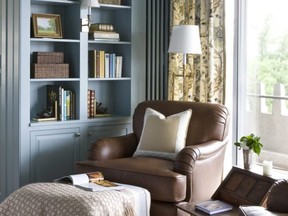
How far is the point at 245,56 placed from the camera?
4.74 metres

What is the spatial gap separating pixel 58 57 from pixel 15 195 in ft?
5.89

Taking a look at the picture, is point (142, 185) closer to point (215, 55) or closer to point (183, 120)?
point (183, 120)

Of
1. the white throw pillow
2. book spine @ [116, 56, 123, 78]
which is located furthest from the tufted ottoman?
book spine @ [116, 56, 123, 78]

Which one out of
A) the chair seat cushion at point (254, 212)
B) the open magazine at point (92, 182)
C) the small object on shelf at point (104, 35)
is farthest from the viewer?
the small object on shelf at point (104, 35)

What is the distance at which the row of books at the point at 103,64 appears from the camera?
499 cm

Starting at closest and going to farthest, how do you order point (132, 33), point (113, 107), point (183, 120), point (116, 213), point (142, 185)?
point (116, 213) → point (142, 185) → point (183, 120) → point (132, 33) → point (113, 107)

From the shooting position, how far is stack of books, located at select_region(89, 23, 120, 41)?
16.2ft

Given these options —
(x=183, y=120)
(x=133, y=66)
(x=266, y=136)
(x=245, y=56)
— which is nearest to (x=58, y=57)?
(x=133, y=66)

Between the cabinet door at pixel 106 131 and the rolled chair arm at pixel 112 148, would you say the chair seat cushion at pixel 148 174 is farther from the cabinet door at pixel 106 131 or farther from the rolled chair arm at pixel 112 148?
the cabinet door at pixel 106 131

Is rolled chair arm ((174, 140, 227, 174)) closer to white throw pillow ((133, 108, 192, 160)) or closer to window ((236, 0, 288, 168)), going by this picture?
white throw pillow ((133, 108, 192, 160))

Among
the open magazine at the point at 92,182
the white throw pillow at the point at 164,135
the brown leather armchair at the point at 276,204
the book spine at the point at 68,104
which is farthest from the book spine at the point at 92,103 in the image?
the brown leather armchair at the point at 276,204

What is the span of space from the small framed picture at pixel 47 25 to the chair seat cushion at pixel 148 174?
4.34 ft

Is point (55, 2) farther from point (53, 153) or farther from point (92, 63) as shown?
point (53, 153)

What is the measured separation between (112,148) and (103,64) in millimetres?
1022
